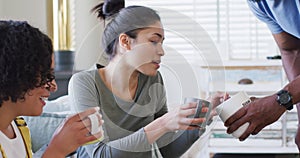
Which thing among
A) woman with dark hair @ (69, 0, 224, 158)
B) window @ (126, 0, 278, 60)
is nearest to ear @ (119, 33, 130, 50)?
woman with dark hair @ (69, 0, 224, 158)

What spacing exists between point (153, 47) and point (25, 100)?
1.01 ft

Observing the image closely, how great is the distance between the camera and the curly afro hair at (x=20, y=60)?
984 mm

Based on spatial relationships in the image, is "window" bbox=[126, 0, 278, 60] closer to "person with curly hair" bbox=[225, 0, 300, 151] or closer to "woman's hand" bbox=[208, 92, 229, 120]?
"person with curly hair" bbox=[225, 0, 300, 151]

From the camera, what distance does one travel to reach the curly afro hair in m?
0.98

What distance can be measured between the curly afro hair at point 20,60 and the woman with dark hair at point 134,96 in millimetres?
154

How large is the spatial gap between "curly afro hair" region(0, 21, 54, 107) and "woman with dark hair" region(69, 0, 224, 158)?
15 cm

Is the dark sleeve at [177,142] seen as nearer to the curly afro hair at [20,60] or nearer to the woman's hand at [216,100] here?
the woman's hand at [216,100]

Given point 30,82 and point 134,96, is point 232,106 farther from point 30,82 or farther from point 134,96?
point 30,82

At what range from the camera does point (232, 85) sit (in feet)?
9.02

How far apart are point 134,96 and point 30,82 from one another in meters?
0.27

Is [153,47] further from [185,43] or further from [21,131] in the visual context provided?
[21,131]

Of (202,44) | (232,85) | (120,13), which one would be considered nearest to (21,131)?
(120,13)

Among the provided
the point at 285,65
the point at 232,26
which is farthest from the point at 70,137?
the point at 232,26

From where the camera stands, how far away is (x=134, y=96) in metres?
1.18
